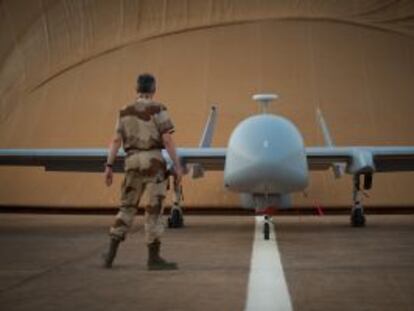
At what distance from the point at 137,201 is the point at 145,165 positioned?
408mm

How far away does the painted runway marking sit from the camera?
627 centimetres

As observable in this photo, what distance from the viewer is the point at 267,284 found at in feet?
24.2

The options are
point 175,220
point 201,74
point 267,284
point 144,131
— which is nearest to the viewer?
point 267,284

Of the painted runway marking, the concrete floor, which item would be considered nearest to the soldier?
the concrete floor

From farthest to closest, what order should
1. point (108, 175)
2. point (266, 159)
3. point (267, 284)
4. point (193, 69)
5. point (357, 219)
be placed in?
1. point (193, 69)
2. point (357, 219)
3. point (266, 159)
4. point (108, 175)
5. point (267, 284)

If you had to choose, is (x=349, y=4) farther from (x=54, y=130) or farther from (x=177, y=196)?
(x=177, y=196)

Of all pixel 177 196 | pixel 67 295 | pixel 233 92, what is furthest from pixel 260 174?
pixel 233 92

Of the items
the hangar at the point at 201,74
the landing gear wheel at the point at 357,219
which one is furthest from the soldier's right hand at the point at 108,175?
the hangar at the point at 201,74

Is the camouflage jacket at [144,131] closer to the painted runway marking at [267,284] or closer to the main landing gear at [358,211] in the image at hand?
the painted runway marking at [267,284]

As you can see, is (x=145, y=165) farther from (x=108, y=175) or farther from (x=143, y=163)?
(x=108, y=175)

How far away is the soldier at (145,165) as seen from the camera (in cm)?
895

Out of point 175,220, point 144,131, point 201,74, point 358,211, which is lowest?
point 175,220

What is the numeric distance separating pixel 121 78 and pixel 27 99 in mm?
3838

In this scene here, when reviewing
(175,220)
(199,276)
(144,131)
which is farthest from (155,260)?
(175,220)
